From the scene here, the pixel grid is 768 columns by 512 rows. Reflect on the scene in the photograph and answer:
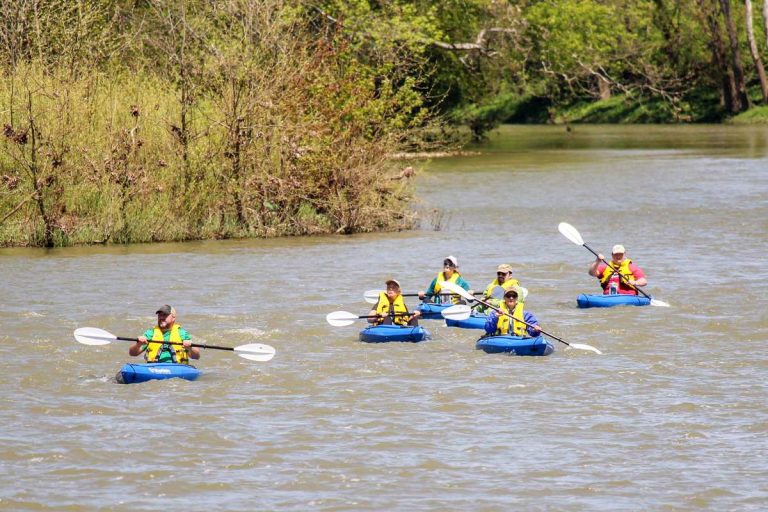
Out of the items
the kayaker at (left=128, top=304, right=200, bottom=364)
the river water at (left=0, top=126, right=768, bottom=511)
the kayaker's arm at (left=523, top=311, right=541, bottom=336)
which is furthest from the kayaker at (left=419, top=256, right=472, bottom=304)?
the kayaker at (left=128, top=304, right=200, bottom=364)

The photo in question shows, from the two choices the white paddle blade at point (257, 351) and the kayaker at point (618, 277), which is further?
the kayaker at point (618, 277)

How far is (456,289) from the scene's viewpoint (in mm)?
17094

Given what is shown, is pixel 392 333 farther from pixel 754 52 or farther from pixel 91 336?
pixel 754 52

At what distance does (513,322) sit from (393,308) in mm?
1523

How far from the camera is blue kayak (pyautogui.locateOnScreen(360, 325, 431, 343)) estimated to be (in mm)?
16453

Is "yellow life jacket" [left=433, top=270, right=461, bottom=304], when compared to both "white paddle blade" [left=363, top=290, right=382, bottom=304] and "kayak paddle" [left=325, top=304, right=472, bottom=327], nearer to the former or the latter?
"white paddle blade" [left=363, top=290, right=382, bottom=304]

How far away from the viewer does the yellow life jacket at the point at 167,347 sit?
1453cm

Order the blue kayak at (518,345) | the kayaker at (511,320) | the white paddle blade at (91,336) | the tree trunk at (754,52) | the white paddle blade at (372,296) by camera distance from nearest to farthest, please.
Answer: the white paddle blade at (91,336) → the blue kayak at (518,345) → the kayaker at (511,320) → the white paddle blade at (372,296) → the tree trunk at (754,52)

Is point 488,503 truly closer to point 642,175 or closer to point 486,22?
point 642,175

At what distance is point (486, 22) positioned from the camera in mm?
49906

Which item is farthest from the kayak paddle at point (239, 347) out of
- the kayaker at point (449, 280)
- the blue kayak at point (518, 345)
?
the kayaker at point (449, 280)

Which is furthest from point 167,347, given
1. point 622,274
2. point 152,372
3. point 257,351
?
point 622,274

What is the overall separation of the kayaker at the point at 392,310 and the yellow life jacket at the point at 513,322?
3.44ft

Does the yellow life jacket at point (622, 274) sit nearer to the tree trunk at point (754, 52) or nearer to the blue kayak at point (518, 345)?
the blue kayak at point (518, 345)
